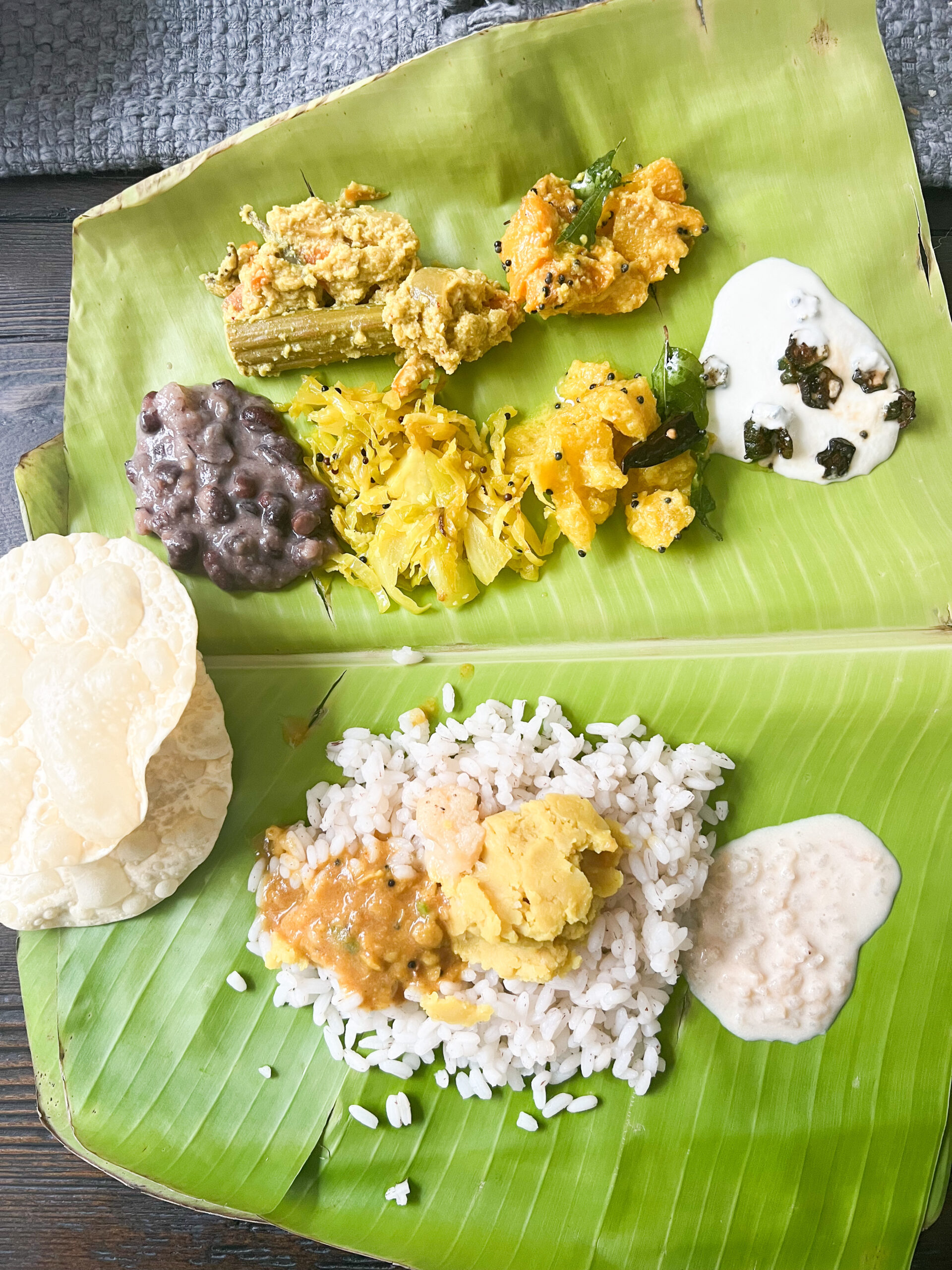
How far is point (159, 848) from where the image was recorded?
2.99 metres

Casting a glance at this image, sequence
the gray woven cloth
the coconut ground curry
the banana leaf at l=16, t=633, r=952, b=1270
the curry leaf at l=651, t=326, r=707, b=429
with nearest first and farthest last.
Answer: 1. the coconut ground curry
2. the banana leaf at l=16, t=633, r=952, b=1270
3. the curry leaf at l=651, t=326, r=707, b=429
4. the gray woven cloth

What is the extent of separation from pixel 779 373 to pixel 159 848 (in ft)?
9.76

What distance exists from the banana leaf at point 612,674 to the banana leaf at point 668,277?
0.01m

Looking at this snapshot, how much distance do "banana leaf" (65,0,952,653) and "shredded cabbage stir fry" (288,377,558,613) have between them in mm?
115

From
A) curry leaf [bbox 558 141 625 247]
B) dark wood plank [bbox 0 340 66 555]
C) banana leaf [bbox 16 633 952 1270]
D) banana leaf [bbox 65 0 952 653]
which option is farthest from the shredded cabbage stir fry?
dark wood plank [bbox 0 340 66 555]

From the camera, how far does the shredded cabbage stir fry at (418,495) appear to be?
3004mm

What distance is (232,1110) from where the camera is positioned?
3008 mm

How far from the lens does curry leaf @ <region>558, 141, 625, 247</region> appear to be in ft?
9.44

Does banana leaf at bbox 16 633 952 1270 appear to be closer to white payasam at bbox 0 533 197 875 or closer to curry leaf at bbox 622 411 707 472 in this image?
white payasam at bbox 0 533 197 875

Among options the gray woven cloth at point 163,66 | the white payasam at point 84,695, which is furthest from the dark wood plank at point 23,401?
the white payasam at point 84,695

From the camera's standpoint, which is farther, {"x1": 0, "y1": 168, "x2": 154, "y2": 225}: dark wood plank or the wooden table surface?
{"x1": 0, "y1": 168, "x2": 154, "y2": 225}: dark wood plank

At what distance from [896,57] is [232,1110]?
4923 mm

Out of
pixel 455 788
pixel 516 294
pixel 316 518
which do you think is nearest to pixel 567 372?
pixel 516 294

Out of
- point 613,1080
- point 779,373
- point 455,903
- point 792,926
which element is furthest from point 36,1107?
point 779,373
